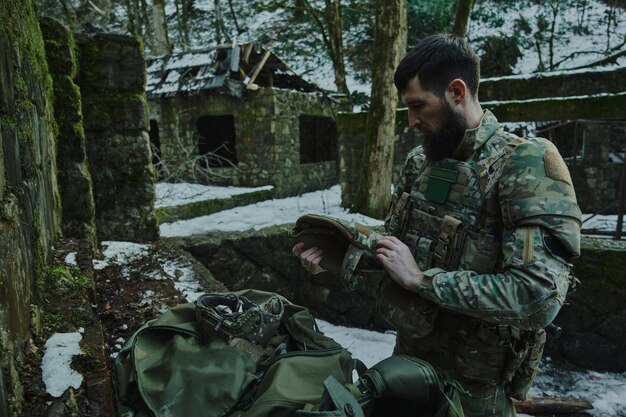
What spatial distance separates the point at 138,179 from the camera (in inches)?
161

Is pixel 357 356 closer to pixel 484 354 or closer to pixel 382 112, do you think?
pixel 484 354

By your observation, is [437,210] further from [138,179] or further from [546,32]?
[546,32]

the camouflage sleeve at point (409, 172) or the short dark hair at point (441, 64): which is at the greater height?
the short dark hair at point (441, 64)

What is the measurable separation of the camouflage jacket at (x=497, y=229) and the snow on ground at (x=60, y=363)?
1159 millimetres

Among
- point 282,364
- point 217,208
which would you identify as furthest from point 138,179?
point 217,208

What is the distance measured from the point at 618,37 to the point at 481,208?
728 inches

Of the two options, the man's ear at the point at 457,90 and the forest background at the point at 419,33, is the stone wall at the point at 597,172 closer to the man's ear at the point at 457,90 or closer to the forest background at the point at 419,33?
the forest background at the point at 419,33

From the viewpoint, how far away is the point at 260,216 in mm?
8688

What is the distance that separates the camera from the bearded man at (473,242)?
134 cm

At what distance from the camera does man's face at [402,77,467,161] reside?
5.29 ft

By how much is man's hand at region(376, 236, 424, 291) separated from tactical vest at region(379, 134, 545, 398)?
0.18m

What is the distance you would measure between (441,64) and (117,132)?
3.25 metres

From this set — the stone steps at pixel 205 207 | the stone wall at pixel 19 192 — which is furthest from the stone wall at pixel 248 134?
the stone wall at pixel 19 192

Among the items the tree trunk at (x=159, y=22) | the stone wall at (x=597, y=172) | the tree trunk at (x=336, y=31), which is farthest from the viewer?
the tree trunk at (x=159, y=22)
